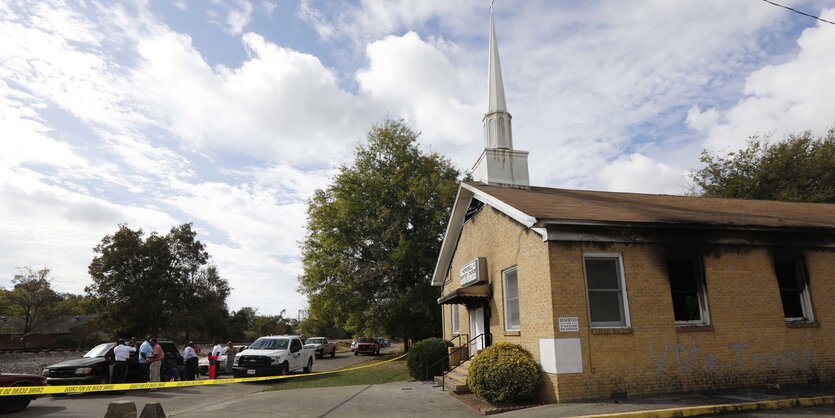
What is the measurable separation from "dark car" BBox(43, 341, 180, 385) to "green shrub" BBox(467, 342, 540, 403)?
39.1ft

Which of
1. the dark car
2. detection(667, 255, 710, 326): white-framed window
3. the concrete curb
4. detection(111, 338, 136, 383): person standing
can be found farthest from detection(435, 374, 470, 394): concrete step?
the dark car

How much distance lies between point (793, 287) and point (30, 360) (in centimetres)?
3518

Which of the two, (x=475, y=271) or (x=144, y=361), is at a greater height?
(x=475, y=271)

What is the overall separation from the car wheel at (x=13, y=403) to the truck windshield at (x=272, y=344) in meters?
9.61

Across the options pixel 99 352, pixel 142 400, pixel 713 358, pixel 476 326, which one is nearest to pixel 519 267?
pixel 713 358

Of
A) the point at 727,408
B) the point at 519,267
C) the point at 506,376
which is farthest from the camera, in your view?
the point at 519,267

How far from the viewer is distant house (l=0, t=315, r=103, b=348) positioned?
43531mm

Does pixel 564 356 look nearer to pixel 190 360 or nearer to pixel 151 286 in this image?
pixel 190 360

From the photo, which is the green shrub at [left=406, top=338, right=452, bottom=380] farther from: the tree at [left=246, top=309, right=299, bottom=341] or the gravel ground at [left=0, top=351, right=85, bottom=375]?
the tree at [left=246, top=309, right=299, bottom=341]

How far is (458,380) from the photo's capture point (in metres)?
13.7

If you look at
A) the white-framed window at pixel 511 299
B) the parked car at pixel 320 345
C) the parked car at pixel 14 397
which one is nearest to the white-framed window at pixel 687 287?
the white-framed window at pixel 511 299

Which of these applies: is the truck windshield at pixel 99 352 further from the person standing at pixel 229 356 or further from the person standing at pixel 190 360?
the person standing at pixel 229 356

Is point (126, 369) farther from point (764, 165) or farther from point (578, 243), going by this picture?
point (764, 165)

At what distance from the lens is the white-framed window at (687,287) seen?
11.6 meters
